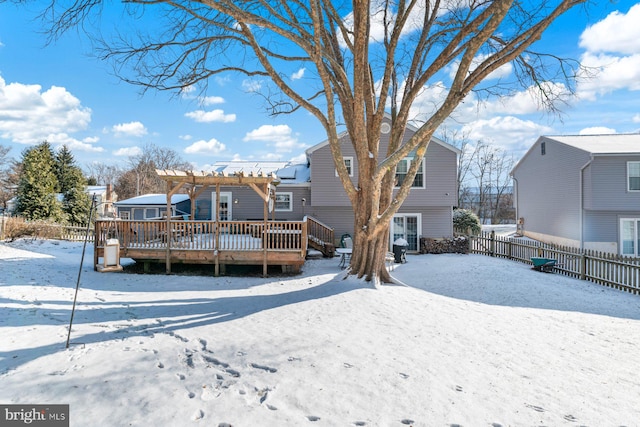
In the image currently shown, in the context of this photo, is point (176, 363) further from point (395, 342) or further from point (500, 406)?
point (500, 406)

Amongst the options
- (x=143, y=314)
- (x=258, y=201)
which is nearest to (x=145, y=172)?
(x=258, y=201)

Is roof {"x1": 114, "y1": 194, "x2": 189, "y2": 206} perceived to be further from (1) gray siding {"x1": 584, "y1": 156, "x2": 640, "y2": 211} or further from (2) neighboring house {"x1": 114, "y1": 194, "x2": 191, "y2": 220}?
(1) gray siding {"x1": 584, "y1": 156, "x2": 640, "y2": 211}

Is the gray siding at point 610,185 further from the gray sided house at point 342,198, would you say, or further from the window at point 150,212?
the window at point 150,212

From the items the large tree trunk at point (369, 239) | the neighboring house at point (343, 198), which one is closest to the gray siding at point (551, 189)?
the neighboring house at point (343, 198)

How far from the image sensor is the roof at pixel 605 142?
16.5 meters

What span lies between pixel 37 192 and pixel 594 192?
30.8 metres

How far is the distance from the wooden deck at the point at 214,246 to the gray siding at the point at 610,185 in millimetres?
14627

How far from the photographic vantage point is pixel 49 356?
4258 millimetres

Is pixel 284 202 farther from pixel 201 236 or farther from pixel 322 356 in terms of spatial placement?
pixel 322 356

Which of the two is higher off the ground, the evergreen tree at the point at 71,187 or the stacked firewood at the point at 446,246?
the evergreen tree at the point at 71,187

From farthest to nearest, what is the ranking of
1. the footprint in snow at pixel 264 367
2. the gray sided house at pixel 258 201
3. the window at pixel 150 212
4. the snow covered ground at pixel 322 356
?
the window at pixel 150 212 → the gray sided house at pixel 258 201 → the footprint in snow at pixel 264 367 → the snow covered ground at pixel 322 356

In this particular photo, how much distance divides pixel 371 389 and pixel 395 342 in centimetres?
137

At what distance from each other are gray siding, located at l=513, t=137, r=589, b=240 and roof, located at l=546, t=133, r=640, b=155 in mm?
389

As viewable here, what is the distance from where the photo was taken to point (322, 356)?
4.30 meters
